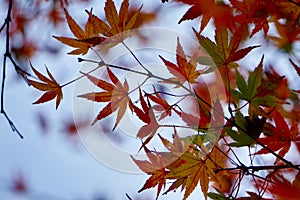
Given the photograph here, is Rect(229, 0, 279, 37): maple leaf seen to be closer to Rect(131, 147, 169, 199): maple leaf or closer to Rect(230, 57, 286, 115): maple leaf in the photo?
Rect(230, 57, 286, 115): maple leaf

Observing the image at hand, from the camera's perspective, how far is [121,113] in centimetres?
79

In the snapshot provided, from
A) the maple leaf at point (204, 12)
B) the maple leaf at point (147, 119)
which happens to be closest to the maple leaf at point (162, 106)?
the maple leaf at point (147, 119)

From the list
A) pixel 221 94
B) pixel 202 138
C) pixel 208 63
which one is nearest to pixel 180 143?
pixel 202 138

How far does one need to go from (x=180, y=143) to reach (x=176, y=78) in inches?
4.6

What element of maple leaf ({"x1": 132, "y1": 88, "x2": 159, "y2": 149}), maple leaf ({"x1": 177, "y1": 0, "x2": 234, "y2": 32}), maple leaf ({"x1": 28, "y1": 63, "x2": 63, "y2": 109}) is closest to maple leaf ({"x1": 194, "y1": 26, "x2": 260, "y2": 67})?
maple leaf ({"x1": 177, "y1": 0, "x2": 234, "y2": 32})

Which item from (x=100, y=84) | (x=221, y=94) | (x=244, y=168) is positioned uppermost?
(x=221, y=94)

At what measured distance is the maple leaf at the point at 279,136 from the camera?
0.81 metres

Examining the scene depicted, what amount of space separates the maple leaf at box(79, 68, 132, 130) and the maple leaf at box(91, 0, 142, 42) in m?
0.07

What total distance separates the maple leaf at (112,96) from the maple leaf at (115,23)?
72 mm

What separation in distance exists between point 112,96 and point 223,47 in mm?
209

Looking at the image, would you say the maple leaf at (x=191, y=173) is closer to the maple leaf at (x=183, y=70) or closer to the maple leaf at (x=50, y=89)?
the maple leaf at (x=183, y=70)

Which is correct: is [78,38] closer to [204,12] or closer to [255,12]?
[204,12]

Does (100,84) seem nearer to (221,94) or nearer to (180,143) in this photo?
(180,143)

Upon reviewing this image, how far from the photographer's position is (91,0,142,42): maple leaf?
79 cm
